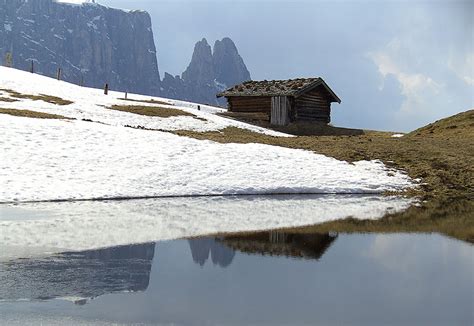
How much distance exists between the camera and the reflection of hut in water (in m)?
10.5

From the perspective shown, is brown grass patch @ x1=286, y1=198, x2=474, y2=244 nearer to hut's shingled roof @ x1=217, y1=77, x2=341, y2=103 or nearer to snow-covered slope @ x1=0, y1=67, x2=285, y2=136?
snow-covered slope @ x1=0, y1=67, x2=285, y2=136

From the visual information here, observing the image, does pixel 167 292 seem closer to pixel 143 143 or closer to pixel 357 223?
pixel 357 223

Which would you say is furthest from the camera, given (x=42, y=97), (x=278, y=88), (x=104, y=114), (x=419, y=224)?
(x=278, y=88)

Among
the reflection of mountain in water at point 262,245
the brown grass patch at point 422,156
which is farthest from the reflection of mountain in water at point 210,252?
the brown grass patch at point 422,156

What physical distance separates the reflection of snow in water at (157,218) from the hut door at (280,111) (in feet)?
110

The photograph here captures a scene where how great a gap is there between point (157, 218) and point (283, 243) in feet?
15.2

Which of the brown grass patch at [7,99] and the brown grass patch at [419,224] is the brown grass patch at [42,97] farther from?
the brown grass patch at [419,224]

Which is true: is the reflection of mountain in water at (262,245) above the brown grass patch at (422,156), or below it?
below

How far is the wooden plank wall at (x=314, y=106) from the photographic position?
5488 cm

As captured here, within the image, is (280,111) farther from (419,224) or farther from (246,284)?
(246,284)

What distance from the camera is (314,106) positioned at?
5700cm

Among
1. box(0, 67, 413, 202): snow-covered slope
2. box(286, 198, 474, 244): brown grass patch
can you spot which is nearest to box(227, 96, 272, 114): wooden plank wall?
box(0, 67, 413, 202): snow-covered slope

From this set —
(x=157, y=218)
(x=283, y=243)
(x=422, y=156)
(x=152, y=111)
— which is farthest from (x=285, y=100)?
(x=283, y=243)

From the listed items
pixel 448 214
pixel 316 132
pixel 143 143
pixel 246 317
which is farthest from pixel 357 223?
pixel 316 132
